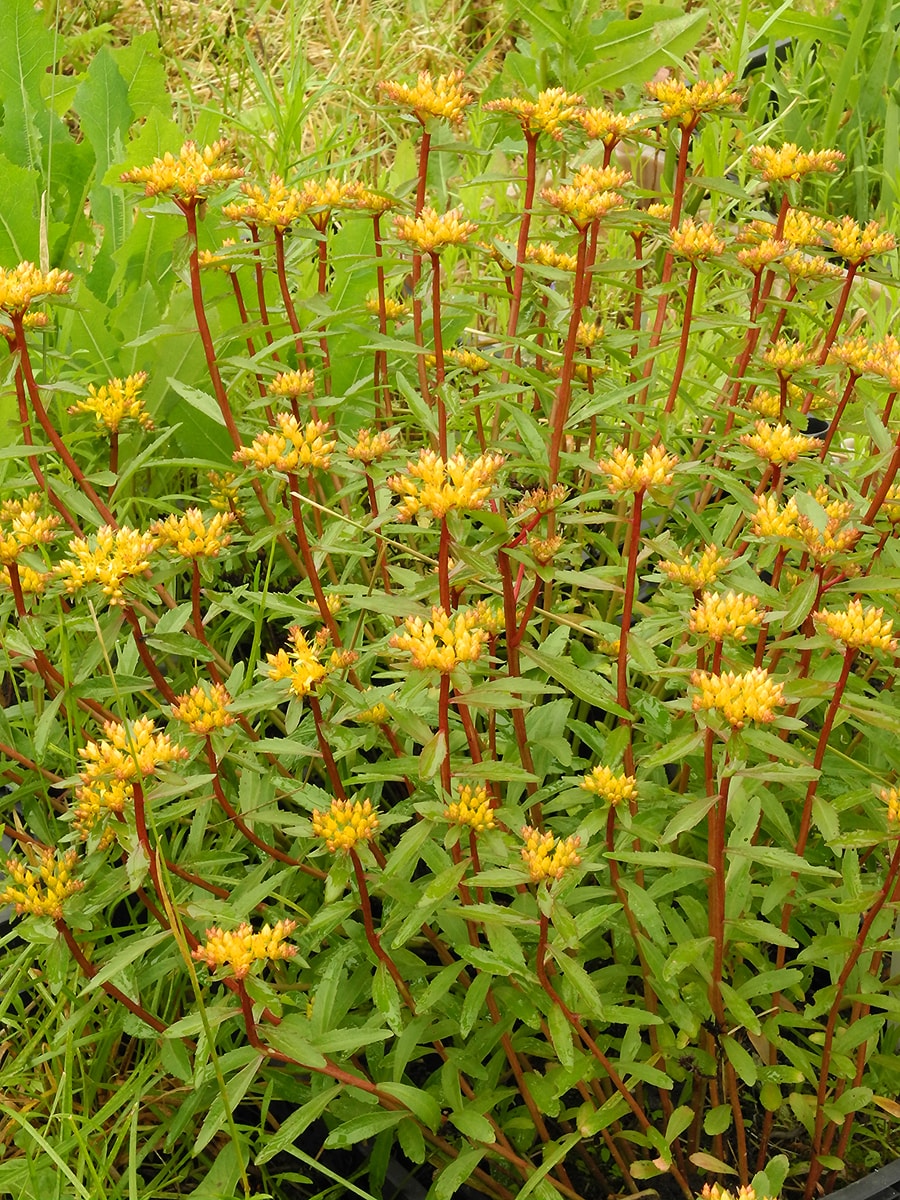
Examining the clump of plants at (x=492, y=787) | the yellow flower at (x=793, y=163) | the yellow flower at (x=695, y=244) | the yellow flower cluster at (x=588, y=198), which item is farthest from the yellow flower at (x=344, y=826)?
the yellow flower at (x=793, y=163)

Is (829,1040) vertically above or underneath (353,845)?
underneath

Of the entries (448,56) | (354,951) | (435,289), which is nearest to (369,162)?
(448,56)

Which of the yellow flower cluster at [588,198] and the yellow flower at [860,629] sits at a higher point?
the yellow flower cluster at [588,198]

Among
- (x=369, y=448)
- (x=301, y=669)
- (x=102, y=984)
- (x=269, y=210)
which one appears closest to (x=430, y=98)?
(x=269, y=210)

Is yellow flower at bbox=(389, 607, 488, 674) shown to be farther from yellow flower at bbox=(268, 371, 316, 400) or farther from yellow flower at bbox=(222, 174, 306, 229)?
yellow flower at bbox=(222, 174, 306, 229)

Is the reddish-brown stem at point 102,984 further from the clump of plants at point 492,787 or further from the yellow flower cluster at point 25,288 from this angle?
the yellow flower cluster at point 25,288

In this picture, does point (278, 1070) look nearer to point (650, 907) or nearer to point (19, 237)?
point (650, 907)
